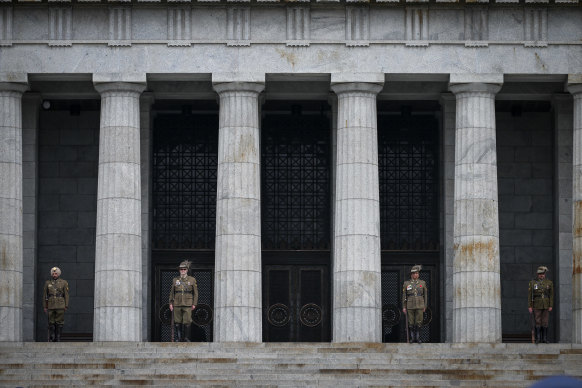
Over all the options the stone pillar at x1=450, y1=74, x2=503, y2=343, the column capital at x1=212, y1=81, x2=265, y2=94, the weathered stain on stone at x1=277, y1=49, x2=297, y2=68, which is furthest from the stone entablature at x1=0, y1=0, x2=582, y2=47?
the stone pillar at x1=450, y1=74, x2=503, y2=343

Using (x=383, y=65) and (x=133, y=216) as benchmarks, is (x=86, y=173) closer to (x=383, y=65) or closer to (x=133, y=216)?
(x=133, y=216)

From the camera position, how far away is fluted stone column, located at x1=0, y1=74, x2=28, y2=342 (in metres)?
48.4

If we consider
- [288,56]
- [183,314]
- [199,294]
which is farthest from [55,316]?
[288,56]

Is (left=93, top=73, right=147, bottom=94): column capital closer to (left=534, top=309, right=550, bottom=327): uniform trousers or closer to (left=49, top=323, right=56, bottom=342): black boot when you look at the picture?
(left=49, top=323, right=56, bottom=342): black boot

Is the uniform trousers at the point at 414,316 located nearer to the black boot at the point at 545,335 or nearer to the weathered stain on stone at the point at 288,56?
the black boot at the point at 545,335

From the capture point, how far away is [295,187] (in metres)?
55.2

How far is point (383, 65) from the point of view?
162ft

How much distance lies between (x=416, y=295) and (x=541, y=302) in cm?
384

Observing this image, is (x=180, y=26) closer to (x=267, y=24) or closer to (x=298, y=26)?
(x=267, y=24)

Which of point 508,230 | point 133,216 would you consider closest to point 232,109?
point 133,216

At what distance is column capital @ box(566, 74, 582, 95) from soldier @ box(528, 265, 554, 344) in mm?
5864

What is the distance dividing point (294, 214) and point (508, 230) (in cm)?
753

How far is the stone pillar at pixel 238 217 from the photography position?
48.0 meters

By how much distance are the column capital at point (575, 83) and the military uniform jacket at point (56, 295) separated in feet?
55.5
